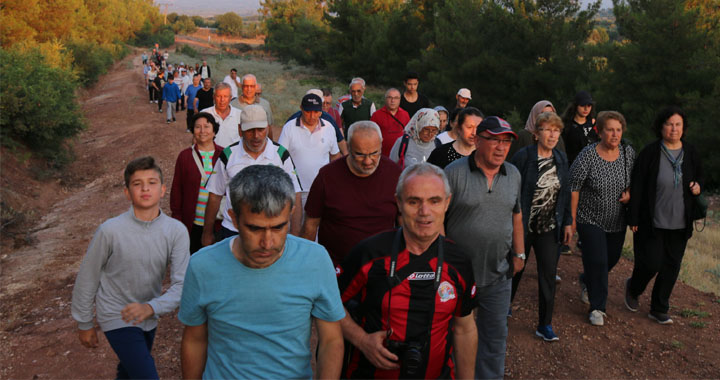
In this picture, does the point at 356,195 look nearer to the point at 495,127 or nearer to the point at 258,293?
the point at 495,127

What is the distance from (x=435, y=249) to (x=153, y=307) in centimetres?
164

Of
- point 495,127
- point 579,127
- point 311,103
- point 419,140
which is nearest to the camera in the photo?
point 495,127

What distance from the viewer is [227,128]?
24.0 feet

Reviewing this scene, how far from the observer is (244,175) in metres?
2.39

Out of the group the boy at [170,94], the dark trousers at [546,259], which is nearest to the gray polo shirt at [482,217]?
the dark trousers at [546,259]

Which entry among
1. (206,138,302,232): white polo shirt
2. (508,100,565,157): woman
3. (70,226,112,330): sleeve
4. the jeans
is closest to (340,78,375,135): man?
(508,100,565,157): woman

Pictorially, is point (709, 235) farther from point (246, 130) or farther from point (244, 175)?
point (244, 175)

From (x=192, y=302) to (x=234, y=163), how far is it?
9.02 feet

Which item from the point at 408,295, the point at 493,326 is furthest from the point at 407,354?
the point at 493,326

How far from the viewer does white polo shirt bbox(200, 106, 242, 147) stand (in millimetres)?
7266

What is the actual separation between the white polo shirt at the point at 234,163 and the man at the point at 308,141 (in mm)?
1221

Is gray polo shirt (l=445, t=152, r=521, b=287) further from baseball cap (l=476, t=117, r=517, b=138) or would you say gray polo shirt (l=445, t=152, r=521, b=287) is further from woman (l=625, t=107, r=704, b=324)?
woman (l=625, t=107, r=704, b=324)

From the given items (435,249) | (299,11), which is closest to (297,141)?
(435,249)

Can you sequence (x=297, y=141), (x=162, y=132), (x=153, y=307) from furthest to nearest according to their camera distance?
(x=162, y=132), (x=297, y=141), (x=153, y=307)
